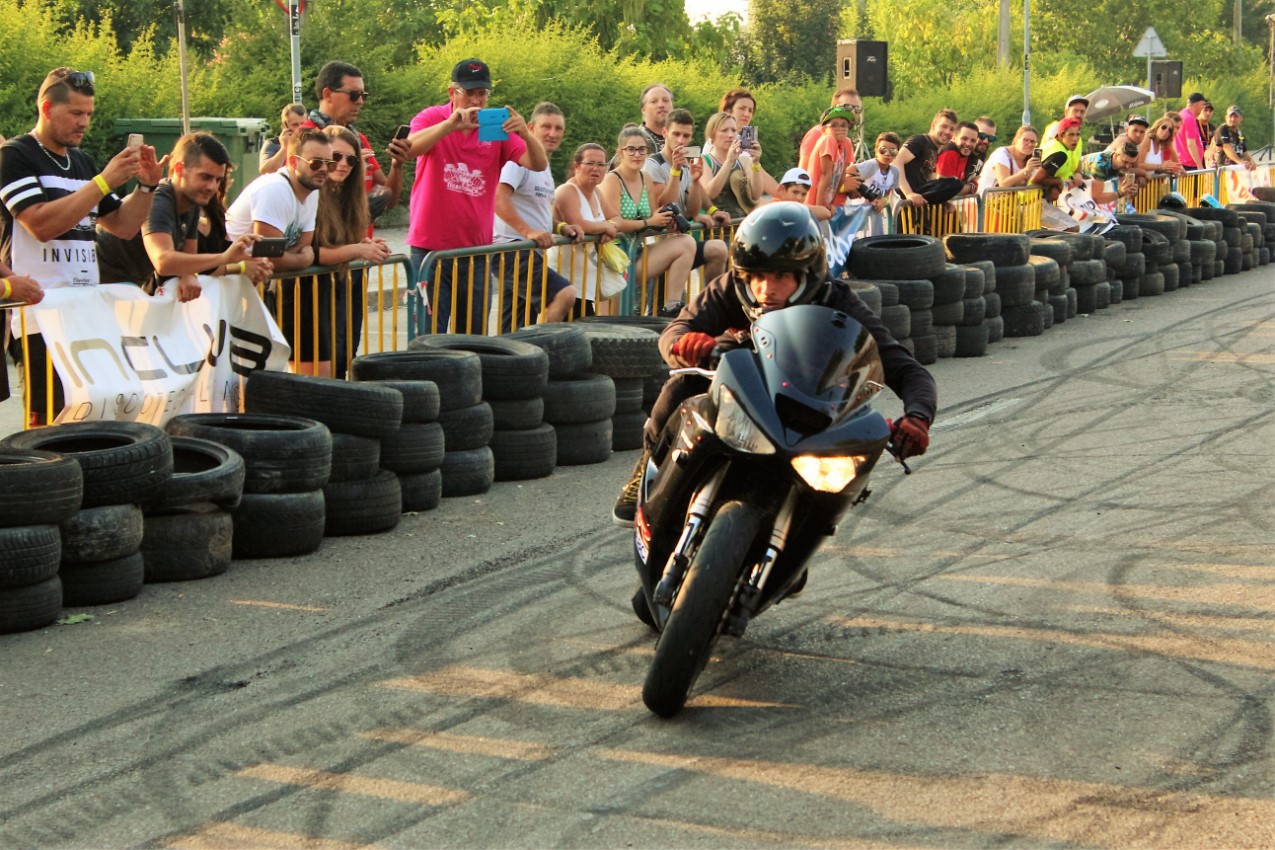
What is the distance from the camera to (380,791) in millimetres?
4922

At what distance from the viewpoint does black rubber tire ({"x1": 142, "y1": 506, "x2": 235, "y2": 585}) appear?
23.7ft

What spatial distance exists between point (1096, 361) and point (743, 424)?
946cm

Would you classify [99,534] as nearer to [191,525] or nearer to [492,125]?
[191,525]

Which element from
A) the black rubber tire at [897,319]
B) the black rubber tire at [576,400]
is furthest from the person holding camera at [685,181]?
the black rubber tire at [576,400]

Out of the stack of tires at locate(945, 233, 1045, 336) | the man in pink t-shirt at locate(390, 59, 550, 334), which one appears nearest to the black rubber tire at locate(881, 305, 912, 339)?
the stack of tires at locate(945, 233, 1045, 336)

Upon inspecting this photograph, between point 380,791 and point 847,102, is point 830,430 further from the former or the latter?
point 847,102

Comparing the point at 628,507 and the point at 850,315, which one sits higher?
the point at 850,315

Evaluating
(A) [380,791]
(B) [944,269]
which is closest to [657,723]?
(A) [380,791]

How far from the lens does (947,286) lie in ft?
46.8

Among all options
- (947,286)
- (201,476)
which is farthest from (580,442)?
(947,286)

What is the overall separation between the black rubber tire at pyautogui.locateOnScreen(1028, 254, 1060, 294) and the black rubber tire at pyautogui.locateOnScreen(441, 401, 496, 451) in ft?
27.5

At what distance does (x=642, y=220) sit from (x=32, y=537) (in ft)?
22.7

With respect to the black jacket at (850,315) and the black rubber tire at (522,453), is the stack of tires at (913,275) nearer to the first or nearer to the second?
the black rubber tire at (522,453)

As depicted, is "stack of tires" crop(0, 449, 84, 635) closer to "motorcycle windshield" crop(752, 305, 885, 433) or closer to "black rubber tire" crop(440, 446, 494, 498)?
"black rubber tire" crop(440, 446, 494, 498)
